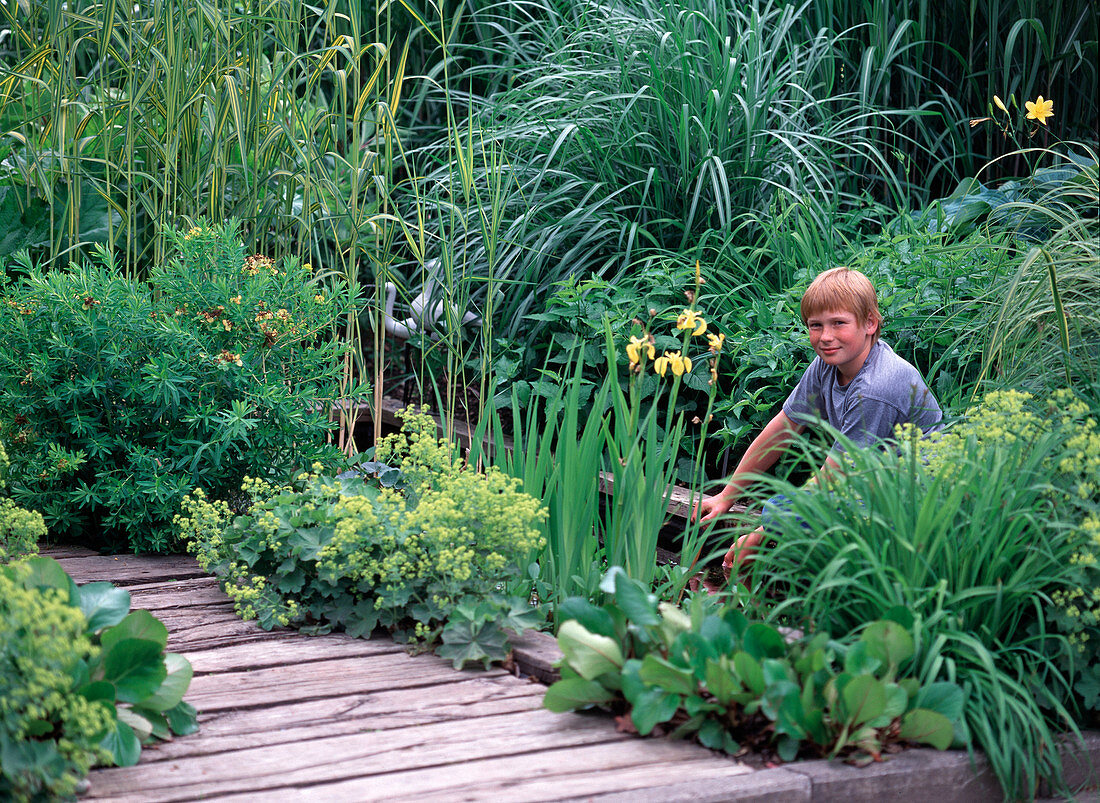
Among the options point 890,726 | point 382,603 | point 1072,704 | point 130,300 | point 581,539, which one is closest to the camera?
point 890,726

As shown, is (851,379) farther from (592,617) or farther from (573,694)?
(573,694)

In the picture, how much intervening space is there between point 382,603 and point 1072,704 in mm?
1459

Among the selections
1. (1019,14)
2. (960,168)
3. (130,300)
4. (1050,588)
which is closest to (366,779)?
(1050,588)

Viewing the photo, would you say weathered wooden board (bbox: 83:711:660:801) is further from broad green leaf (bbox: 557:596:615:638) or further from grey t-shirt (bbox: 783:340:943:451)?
grey t-shirt (bbox: 783:340:943:451)

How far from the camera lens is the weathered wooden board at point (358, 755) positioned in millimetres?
1758

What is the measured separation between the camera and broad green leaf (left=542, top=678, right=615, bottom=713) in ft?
6.55

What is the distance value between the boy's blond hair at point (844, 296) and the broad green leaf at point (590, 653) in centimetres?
132

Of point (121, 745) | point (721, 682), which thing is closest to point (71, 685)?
point (121, 745)

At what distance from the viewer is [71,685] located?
172cm

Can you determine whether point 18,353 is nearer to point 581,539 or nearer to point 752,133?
point 581,539

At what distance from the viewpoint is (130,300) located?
115 inches

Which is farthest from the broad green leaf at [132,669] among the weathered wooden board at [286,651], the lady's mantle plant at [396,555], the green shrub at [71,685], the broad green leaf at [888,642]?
the broad green leaf at [888,642]

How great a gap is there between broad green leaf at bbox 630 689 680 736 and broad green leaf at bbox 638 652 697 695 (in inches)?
0.7

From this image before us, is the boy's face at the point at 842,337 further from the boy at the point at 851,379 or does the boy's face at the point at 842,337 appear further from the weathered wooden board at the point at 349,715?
the weathered wooden board at the point at 349,715
